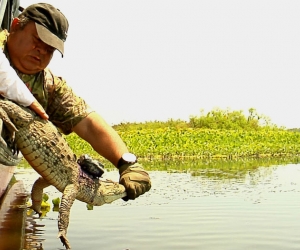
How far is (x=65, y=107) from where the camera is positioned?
13.9ft

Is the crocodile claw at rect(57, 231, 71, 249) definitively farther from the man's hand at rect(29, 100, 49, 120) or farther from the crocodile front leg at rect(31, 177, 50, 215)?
the man's hand at rect(29, 100, 49, 120)

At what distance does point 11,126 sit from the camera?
11.3ft

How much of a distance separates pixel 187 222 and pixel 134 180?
242cm

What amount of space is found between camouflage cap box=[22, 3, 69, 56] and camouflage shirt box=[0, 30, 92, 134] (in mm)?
445

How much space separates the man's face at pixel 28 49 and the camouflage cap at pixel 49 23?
0.06m

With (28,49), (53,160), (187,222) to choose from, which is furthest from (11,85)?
(187,222)

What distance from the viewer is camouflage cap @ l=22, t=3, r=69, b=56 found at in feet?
11.9

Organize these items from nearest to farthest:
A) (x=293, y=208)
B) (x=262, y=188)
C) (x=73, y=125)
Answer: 1. (x=73, y=125)
2. (x=293, y=208)
3. (x=262, y=188)

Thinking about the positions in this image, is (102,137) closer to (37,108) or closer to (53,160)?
(53,160)

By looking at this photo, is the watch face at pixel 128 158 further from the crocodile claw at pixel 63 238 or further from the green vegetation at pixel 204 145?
the green vegetation at pixel 204 145

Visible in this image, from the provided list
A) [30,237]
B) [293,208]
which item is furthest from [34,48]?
[293,208]

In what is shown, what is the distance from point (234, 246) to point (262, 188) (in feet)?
17.1

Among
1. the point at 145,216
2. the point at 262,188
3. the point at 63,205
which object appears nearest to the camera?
the point at 63,205

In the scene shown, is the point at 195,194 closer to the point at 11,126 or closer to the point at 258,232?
the point at 258,232
